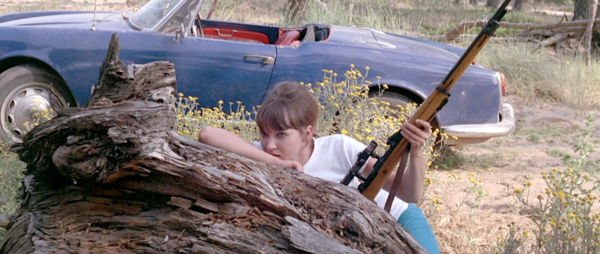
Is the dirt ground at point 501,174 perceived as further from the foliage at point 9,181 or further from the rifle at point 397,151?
the foliage at point 9,181

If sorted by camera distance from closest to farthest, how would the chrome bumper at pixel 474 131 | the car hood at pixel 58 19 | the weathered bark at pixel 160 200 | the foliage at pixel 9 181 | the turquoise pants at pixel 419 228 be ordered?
the weathered bark at pixel 160 200 → the turquoise pants at pixel 419 228 → the foliage at pixel 9 181 → the chrome bumper at pixel 474 131 → the car hood at pixel 58 19

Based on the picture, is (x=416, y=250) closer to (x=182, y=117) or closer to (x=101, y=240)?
(x=101, y=240)

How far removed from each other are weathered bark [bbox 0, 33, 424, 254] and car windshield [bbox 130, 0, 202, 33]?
3506mm

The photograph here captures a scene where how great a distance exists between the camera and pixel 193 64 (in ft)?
16.8

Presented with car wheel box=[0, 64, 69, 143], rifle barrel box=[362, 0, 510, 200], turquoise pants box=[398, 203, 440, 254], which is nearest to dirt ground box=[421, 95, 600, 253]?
turquoise pants box=[398, 203, 440, 254]

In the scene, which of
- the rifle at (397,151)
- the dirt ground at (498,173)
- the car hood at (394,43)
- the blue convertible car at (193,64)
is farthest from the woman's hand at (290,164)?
the car hood at (394,43)

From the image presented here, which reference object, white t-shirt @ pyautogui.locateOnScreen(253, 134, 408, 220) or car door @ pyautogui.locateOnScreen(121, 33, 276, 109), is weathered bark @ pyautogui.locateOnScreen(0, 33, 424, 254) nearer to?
white t-shirt @ pyautogui.locateOnScreen(253, 134, 408, 220)

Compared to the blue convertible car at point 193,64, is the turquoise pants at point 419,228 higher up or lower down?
lower down

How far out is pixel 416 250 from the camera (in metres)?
1.87

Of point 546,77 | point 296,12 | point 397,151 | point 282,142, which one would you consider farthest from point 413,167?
point 296,12

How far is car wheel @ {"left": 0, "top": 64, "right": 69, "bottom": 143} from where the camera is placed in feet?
16.8

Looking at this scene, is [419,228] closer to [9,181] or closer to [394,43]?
[9,181]

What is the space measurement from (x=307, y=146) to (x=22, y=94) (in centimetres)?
353

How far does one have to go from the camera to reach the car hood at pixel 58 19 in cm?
543
